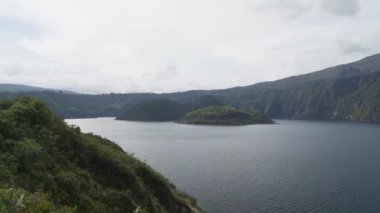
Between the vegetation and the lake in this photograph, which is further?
the lake

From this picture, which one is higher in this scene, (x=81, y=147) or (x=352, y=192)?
(x=81, y=147)

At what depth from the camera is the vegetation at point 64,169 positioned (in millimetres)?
30062

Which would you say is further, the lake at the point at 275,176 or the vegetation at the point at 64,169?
the lake at the point at 275,176

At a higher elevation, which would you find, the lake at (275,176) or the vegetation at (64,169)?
the vegetation at (64,169)

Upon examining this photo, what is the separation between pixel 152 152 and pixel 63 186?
123832 mm

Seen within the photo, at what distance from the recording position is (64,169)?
3638 centimetres

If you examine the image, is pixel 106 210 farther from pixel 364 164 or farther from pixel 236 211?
pixel 364 164

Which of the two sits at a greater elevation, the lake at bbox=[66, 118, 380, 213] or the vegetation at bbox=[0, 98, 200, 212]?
the vegetation at bbox=[0, 98, 200, 212]

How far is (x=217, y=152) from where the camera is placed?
155750 mm

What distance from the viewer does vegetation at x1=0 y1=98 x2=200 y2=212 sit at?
30.1 meters

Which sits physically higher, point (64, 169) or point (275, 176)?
point (64, 169)

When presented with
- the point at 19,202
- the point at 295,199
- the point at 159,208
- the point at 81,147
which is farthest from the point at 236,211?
the point at 19,202

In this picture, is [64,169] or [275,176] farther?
[275,176]

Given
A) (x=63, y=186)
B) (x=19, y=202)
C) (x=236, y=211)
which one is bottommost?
(x=236, y=211)
